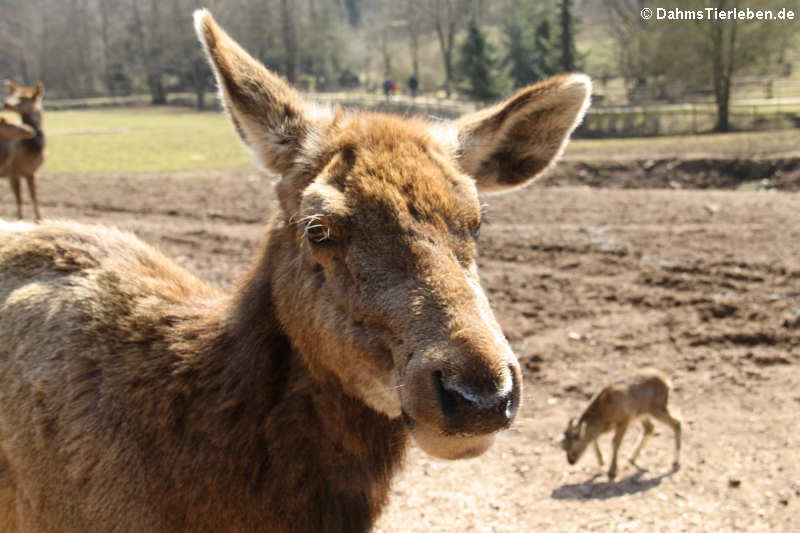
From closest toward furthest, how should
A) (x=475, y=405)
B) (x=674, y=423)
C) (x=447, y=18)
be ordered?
(x=475, y=405) < (x=674, y=423) < (x=447, y=18)

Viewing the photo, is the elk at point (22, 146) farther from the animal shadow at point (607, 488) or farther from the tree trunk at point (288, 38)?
the tree trunk at point (288, 38)

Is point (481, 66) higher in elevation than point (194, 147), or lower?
higher

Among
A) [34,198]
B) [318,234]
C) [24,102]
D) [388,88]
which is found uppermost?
[388,88]

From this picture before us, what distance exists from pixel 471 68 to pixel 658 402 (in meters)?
→ 48.3

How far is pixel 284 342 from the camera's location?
3.58 m

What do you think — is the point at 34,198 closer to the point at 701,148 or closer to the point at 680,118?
the point at 701,148

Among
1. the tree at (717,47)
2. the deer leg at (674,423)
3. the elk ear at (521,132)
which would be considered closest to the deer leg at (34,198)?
the deer leg at (674,423)

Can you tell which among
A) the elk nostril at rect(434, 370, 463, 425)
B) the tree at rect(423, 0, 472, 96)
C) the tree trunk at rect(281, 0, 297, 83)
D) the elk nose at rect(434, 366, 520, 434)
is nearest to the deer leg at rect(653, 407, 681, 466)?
the elk nose at rect(434, 366, 520, 434)

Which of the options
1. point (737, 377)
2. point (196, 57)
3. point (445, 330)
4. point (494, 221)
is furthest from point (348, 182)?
point (196, 57)

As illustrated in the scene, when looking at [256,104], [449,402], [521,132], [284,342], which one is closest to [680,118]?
[521,132]

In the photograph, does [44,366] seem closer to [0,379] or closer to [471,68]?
[0,379]

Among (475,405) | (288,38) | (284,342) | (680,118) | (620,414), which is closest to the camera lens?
(475,405)

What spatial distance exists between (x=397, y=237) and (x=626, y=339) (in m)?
7.63

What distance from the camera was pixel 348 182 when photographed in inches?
127
